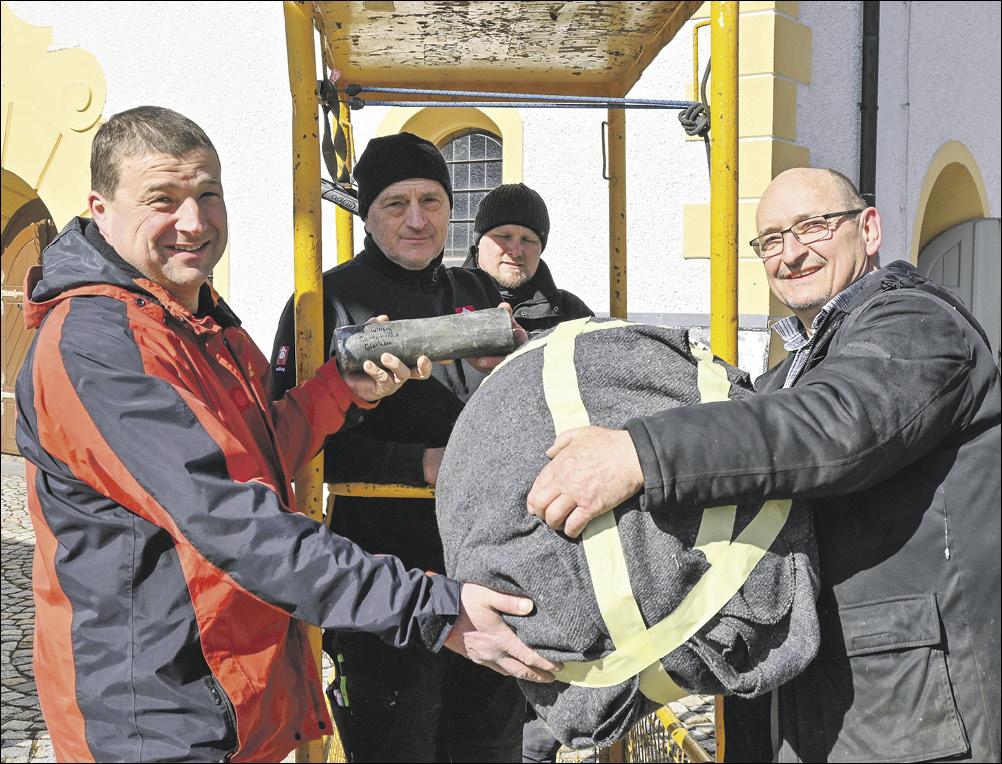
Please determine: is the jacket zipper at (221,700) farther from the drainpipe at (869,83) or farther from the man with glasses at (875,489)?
the drainpipe at (869,83)

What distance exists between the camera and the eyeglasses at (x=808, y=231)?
204cm

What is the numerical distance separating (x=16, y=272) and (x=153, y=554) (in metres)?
10.7

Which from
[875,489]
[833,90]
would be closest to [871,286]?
[875,489]

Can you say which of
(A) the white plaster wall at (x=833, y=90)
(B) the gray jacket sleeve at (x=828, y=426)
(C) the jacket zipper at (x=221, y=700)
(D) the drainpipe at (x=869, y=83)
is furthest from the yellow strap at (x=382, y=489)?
(D) the drainpipe at (x=869, y=83)

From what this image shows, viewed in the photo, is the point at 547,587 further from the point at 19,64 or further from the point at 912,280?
the point at 19,64

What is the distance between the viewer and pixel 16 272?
432 inches

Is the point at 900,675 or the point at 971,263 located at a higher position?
the point at 971,263

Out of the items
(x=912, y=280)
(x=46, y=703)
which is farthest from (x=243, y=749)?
(x=912, y=280)

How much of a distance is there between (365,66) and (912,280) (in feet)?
6.19

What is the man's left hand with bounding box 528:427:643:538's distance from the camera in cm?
142

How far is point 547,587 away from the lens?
145cm

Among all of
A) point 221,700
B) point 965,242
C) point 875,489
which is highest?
point 965,242

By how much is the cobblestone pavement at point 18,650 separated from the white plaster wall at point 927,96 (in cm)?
654

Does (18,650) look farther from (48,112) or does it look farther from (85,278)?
(48,112)
